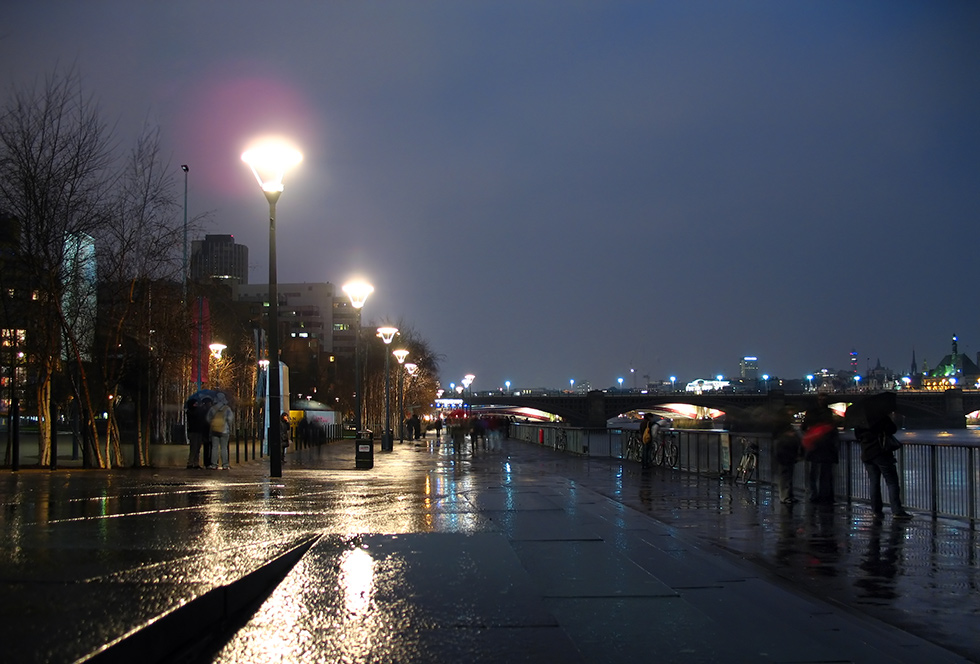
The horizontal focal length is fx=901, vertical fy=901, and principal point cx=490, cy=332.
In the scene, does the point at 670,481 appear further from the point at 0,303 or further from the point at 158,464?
the point at 0,303

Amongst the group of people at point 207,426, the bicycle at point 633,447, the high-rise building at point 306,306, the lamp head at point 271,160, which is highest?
the high-rise building at point 306,306

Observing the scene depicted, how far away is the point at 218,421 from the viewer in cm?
2255

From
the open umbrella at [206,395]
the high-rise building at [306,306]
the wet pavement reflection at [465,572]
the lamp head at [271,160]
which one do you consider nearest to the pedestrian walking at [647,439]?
the wet pavement reflection at [465,572]

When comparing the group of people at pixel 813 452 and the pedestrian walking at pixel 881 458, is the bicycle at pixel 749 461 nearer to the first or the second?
the group of people at pixel 813 452

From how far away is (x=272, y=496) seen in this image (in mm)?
14094

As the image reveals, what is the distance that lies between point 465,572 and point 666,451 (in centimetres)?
2021

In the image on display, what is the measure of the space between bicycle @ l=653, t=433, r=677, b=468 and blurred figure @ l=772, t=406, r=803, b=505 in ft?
31.5

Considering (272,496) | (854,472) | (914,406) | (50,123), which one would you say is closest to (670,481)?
(854,472)

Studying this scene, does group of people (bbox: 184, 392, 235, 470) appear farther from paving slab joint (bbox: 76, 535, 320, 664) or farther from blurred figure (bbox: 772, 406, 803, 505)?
paving slab joint (bbox: 76, 535, 320, 664)

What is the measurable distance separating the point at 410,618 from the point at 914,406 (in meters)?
68.3

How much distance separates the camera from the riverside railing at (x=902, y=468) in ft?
45.1

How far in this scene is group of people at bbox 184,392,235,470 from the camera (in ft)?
72.8

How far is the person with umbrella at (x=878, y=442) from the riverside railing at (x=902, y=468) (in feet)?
2.37

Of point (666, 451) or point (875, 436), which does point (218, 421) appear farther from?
point (875, 436)
